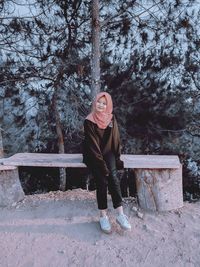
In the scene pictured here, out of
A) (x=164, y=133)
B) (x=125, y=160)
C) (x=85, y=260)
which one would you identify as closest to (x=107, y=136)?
(x=125, y=160)

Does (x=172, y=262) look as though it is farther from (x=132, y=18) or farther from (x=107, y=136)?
(x=132, y=18)

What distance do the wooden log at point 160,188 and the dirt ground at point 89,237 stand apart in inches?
3.7

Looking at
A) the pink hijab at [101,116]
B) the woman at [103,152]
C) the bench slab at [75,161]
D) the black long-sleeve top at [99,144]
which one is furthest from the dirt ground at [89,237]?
the pink hijab at [101,116]

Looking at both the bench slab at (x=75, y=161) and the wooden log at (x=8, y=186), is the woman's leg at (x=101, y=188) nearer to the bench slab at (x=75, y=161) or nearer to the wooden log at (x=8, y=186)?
the bench slab at (x=75, y=161)

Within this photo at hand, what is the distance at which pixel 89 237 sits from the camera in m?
3.21

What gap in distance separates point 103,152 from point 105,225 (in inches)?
25.1

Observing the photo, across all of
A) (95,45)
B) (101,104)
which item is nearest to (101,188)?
(101,104)

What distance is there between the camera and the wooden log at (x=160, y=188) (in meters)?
3.53

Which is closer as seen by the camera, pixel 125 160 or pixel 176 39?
pixel 125 160

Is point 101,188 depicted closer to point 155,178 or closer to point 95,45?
point 155,178

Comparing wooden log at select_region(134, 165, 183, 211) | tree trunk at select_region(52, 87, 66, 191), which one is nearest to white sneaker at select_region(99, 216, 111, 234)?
wooden log at select_region(134, 165, 183, 211)

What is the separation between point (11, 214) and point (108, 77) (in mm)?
2588

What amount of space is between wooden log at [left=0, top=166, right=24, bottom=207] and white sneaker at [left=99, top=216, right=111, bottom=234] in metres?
1.07

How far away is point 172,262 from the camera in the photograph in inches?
114
